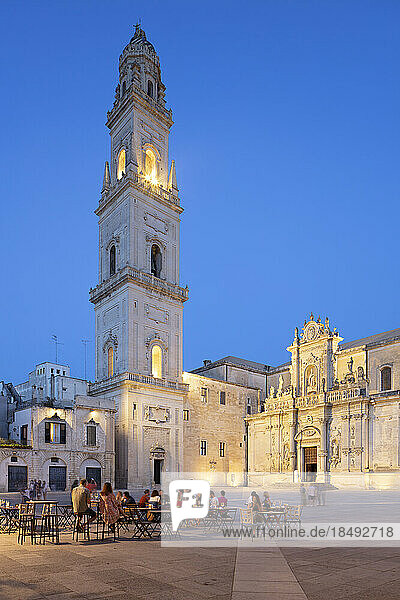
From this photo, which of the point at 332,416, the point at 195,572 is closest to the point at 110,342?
the point at 332,416

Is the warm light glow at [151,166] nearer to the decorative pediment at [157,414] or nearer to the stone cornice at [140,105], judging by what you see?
the stone cornice at [140,105]

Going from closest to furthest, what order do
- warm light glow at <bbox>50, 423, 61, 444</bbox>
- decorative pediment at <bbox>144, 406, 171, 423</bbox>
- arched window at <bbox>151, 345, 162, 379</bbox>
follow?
warm light glow at <bbox>50, 423, 61, 444</bbox> < decorative pediment at <bbox>144, 406, 171, 423</bbox> < arched window at <bbox>151, 345, 162, 379</bbox>

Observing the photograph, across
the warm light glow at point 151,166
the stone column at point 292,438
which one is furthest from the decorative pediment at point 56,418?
the warm light glow at point 151,166

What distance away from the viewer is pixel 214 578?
29.2ft

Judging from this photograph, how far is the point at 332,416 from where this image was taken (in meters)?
46.3

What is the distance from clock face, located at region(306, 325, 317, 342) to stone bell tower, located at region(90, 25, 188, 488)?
11.9 metres

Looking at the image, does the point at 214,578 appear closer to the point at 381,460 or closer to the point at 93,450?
the point at 93,450

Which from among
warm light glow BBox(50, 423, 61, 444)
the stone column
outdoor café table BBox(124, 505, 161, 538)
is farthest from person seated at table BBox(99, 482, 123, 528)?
the stone column

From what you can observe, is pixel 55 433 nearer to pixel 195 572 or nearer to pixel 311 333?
pixel 311 333

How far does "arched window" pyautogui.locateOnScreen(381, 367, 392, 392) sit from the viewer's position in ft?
149

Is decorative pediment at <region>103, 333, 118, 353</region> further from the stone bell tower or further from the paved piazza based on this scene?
the paved piazza

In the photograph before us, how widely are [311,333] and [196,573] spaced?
1664 inches

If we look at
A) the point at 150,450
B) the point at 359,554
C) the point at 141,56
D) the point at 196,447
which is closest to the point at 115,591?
the point at 359,554

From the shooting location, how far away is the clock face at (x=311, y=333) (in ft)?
164
